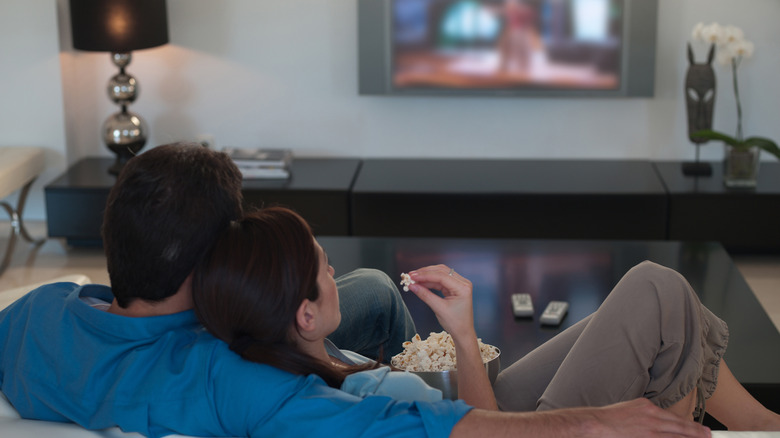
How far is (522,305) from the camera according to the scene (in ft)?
8.09

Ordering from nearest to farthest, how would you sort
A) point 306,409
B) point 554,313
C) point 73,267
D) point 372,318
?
point 306,409 < point 372,318 < point 554,313 < point 73,267

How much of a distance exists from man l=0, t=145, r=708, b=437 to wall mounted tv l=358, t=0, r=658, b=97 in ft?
9.67

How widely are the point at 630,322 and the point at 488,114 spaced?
294cm

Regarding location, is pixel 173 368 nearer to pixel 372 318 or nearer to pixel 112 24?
pixel 372 318

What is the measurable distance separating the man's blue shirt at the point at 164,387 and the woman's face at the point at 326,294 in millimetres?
145

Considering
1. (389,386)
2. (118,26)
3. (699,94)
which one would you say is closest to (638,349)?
(389,386)

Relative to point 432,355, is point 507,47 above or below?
above

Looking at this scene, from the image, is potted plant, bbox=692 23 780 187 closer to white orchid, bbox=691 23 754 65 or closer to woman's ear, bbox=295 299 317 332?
white orchid, bbox=691 23 754 65

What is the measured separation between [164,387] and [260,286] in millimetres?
228

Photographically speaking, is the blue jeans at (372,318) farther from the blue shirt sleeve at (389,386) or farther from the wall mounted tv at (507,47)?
the wall mounted tv at (507,47)

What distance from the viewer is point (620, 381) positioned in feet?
5.84

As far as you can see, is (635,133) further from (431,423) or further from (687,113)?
(431,423)

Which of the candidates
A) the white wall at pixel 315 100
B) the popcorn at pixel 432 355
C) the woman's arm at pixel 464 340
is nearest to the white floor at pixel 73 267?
the white wall at pixel 315 100

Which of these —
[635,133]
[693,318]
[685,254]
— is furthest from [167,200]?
[635,133]
